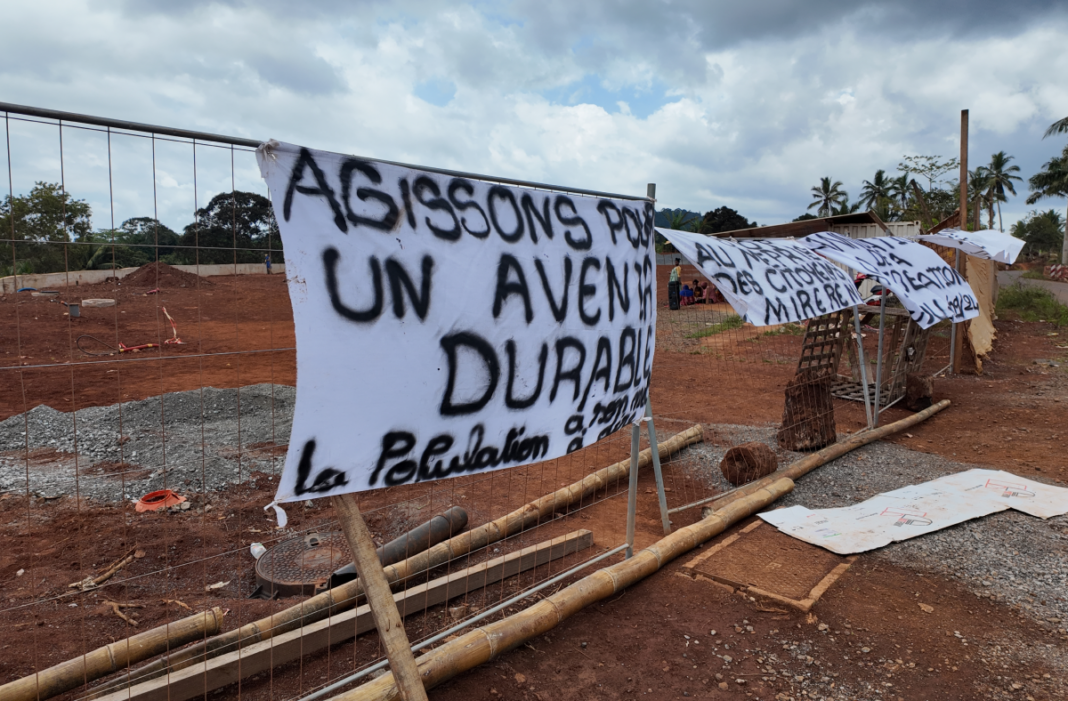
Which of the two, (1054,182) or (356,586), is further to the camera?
(1054,182)

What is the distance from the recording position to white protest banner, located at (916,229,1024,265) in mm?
9562

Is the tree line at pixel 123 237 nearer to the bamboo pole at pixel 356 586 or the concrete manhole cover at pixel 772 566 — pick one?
the bamboo pole at pixel 356 586

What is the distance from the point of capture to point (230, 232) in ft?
7.35

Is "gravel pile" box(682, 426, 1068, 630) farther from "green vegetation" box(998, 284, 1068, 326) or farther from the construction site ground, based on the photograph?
"green vegetation" box(998, 284, 1068, 326)

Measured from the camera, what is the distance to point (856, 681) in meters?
2.79

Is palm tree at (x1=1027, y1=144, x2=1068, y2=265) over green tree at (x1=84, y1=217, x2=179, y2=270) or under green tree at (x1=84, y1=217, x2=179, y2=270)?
over

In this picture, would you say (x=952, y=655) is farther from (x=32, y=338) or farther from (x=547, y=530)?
(x=32, y=338)

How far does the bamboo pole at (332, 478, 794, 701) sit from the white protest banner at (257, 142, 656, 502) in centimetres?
91

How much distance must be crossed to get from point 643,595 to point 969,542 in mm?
2390

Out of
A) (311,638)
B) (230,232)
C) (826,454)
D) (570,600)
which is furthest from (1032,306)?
(230,232)

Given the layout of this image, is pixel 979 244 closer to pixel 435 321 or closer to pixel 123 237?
pixel 435 321

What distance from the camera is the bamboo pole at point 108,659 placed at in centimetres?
247

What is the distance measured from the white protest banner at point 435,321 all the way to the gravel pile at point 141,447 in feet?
10.0

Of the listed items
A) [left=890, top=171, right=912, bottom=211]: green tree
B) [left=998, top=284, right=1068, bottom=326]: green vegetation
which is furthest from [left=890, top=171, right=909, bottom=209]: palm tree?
[left=998, top=284, right=1068, bottom=326]: green vegetation
